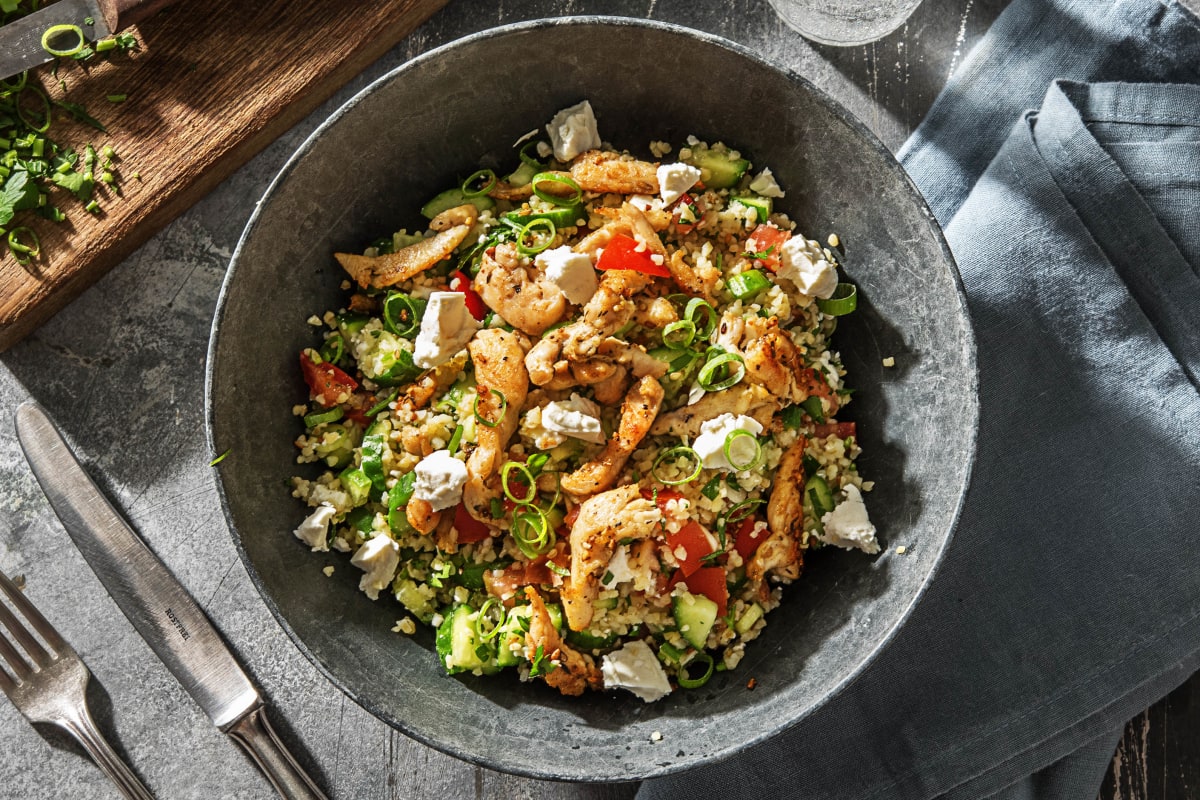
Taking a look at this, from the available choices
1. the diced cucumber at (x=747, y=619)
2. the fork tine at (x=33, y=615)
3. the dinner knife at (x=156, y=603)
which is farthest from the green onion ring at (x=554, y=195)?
the fork tine at (x=33, y=615)

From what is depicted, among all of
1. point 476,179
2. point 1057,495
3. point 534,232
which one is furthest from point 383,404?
point 1057,495

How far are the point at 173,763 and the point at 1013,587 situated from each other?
2.90m

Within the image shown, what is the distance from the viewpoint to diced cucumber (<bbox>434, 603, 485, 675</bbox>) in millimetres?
2627

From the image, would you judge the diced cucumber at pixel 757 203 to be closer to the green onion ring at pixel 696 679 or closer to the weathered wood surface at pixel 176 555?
the weathered wood surface at pixel 176 555

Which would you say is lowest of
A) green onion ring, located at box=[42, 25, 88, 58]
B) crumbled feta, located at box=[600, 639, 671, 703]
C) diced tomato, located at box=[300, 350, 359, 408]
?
crumbled feta, located at box=[600, 639, 671, 703]

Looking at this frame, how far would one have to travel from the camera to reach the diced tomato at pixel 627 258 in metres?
2.63

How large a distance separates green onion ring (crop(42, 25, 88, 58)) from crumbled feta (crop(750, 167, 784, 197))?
7.58 ft

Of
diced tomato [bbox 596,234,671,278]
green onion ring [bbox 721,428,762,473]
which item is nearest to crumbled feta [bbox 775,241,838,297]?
diced tomato [bbox 596,234,671,278]

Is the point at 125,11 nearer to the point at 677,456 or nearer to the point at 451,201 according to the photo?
the point at 451,201

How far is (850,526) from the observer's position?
2.66m

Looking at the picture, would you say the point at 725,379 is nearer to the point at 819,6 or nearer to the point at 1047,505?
the point at 1047,505

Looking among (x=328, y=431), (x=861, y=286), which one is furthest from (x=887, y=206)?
(x=328, y=431)

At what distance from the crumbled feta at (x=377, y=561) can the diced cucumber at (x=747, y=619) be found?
3.35ft

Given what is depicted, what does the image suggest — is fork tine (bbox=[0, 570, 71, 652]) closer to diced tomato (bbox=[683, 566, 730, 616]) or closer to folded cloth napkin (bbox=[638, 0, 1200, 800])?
folded cloth napkin (bbox=[638, 0, 1200, 800])
